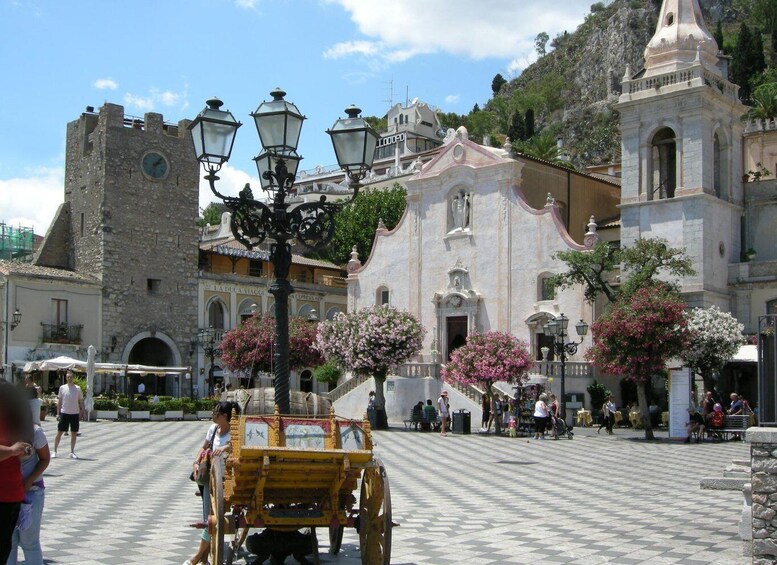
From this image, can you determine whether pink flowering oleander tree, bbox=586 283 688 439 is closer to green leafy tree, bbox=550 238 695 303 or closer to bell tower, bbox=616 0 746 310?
green leafy tree, bbox=550 238 695 303

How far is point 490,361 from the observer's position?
3334cm

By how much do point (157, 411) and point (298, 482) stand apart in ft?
106

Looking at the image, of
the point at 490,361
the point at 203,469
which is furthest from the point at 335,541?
the point at 490,361

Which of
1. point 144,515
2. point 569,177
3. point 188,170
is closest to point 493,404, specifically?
point 569,177

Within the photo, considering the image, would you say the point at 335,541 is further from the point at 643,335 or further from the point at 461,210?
the point at 461,210

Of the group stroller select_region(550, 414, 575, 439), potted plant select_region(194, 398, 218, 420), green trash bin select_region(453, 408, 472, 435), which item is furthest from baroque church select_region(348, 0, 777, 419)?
potted plant select_region(194, 398, 218, 420)

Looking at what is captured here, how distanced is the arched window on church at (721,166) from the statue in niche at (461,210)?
11037mm

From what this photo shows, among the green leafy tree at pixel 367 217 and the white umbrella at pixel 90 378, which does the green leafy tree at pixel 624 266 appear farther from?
the green leafy tree at pixel 367 217

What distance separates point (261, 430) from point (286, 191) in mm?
4369

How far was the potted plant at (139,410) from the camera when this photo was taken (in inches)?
1517

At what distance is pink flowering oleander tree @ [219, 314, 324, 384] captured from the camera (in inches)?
1635

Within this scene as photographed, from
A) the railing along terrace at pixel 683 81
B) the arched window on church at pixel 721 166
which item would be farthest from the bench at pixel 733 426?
the railing along terrace at pixel 683 81

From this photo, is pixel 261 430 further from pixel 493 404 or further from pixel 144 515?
pixel 493 404

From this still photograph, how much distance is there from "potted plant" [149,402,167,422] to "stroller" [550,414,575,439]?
17.2 m
